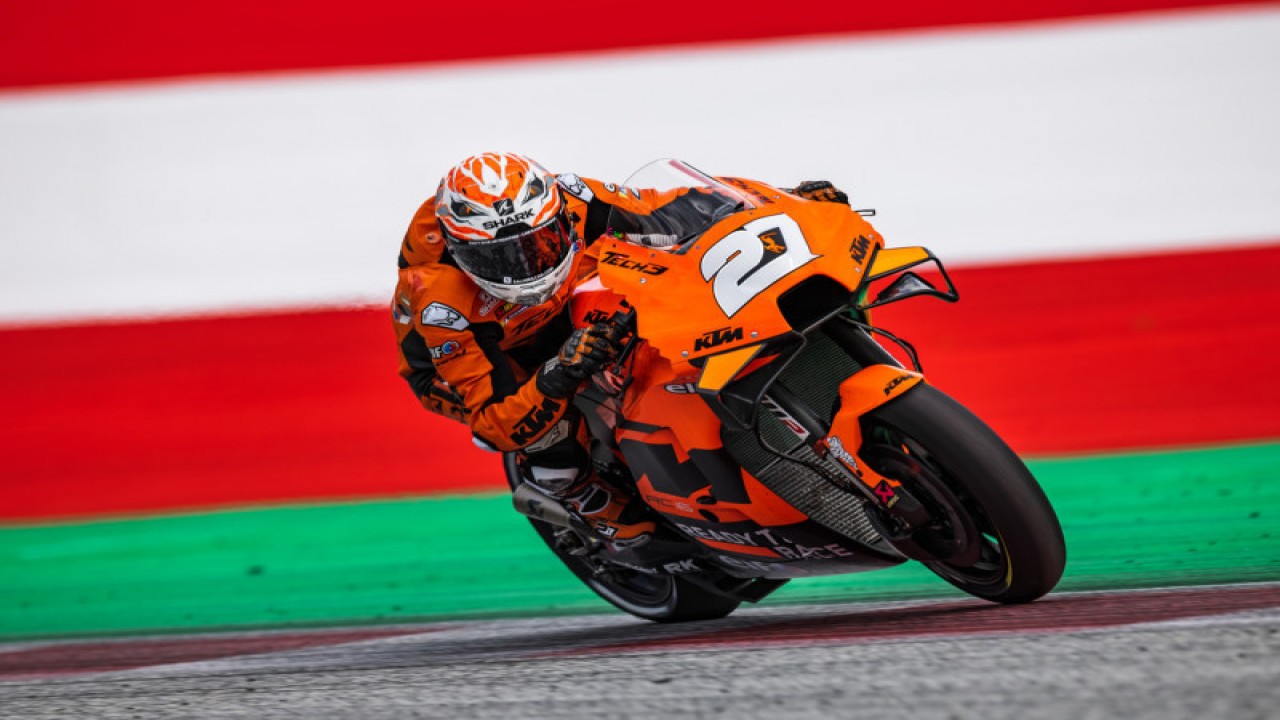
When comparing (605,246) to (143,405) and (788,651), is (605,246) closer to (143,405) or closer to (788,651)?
(788,651)

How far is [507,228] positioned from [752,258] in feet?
2.33

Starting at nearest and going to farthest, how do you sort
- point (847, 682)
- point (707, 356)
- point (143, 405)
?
point (847, 682)
point (707, 356)
point (143, 405)

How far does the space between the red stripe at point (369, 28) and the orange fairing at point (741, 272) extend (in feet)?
10.4

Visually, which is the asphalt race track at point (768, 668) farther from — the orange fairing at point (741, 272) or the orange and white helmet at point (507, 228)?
the orange and white helmet at point (507, 228)

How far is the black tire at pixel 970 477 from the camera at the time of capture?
3039 mm

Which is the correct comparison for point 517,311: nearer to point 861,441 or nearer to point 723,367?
point 723,367

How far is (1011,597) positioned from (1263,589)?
2.32 feet

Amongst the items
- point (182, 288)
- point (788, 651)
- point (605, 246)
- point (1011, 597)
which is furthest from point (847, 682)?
point (182, 288)

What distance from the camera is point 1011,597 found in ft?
11.1

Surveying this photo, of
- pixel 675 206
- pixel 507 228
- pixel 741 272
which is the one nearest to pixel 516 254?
pixel 507 228

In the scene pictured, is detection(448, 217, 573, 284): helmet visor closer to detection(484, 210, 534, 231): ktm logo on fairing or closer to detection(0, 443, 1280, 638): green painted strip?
detection(484, 210, 534, 231): ktm logo on fairing

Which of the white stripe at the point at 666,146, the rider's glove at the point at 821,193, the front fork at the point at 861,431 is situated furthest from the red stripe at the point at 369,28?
the front fork at the point at 861,431

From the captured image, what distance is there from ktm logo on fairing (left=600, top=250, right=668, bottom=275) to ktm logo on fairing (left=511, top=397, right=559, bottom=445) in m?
0.42

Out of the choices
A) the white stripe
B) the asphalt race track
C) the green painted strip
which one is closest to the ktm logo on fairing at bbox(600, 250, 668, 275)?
the asphalt race track
